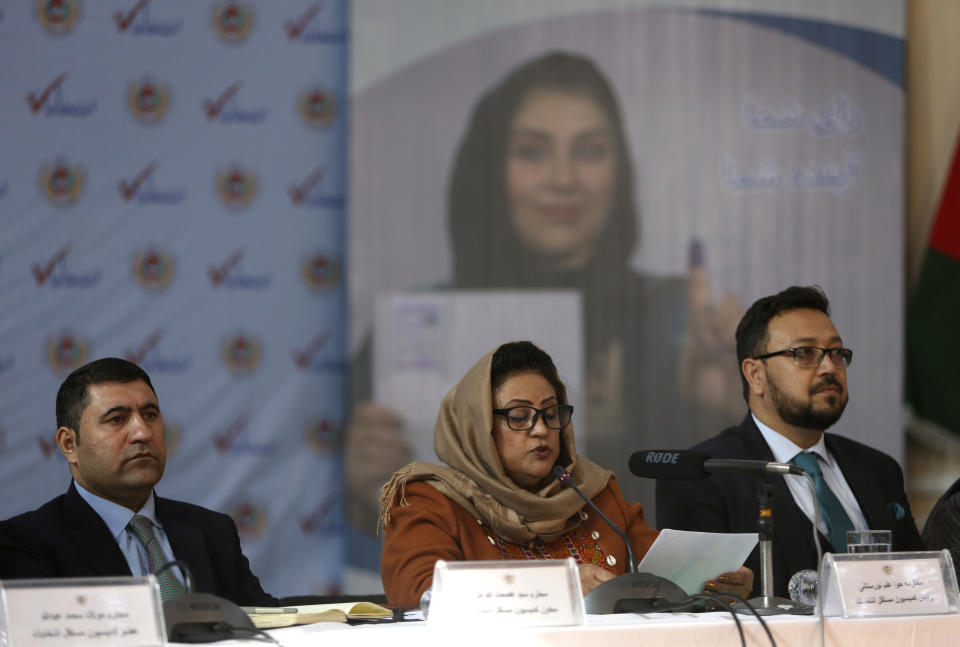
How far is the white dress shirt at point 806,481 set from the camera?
258 centimetres

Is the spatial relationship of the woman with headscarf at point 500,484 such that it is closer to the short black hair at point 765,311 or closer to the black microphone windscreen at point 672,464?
the black microphone windscreen at point 672,464

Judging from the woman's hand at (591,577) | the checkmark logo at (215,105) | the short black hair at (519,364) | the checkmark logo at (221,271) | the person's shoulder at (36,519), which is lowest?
the woman's hand at (591,577)

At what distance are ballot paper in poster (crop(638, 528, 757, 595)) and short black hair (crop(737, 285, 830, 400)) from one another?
32.2 inches

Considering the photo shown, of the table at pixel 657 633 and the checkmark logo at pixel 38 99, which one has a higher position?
the checkmark logo at pixel 38 99

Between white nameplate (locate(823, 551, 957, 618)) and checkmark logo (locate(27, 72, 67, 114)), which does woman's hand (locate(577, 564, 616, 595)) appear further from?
checkmark logo (locate(27, 72, 67, 114))

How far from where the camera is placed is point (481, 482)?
7.77 feet

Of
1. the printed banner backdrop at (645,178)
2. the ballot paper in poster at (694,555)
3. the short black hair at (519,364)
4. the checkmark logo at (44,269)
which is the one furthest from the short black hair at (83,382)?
the checkmark logo at (44,269)

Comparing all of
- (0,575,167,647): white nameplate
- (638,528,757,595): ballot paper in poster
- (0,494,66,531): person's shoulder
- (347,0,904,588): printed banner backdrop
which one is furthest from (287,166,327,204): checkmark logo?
(0,575,167,647): white nameplate

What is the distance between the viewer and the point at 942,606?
1836 mm

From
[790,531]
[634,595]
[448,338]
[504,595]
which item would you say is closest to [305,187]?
[448,338]

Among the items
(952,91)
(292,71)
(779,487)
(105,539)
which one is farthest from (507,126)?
(105,539)

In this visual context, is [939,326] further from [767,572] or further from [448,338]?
[767,572]

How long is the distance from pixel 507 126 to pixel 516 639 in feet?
10.6

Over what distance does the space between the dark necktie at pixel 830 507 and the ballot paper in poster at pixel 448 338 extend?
6.17ft
